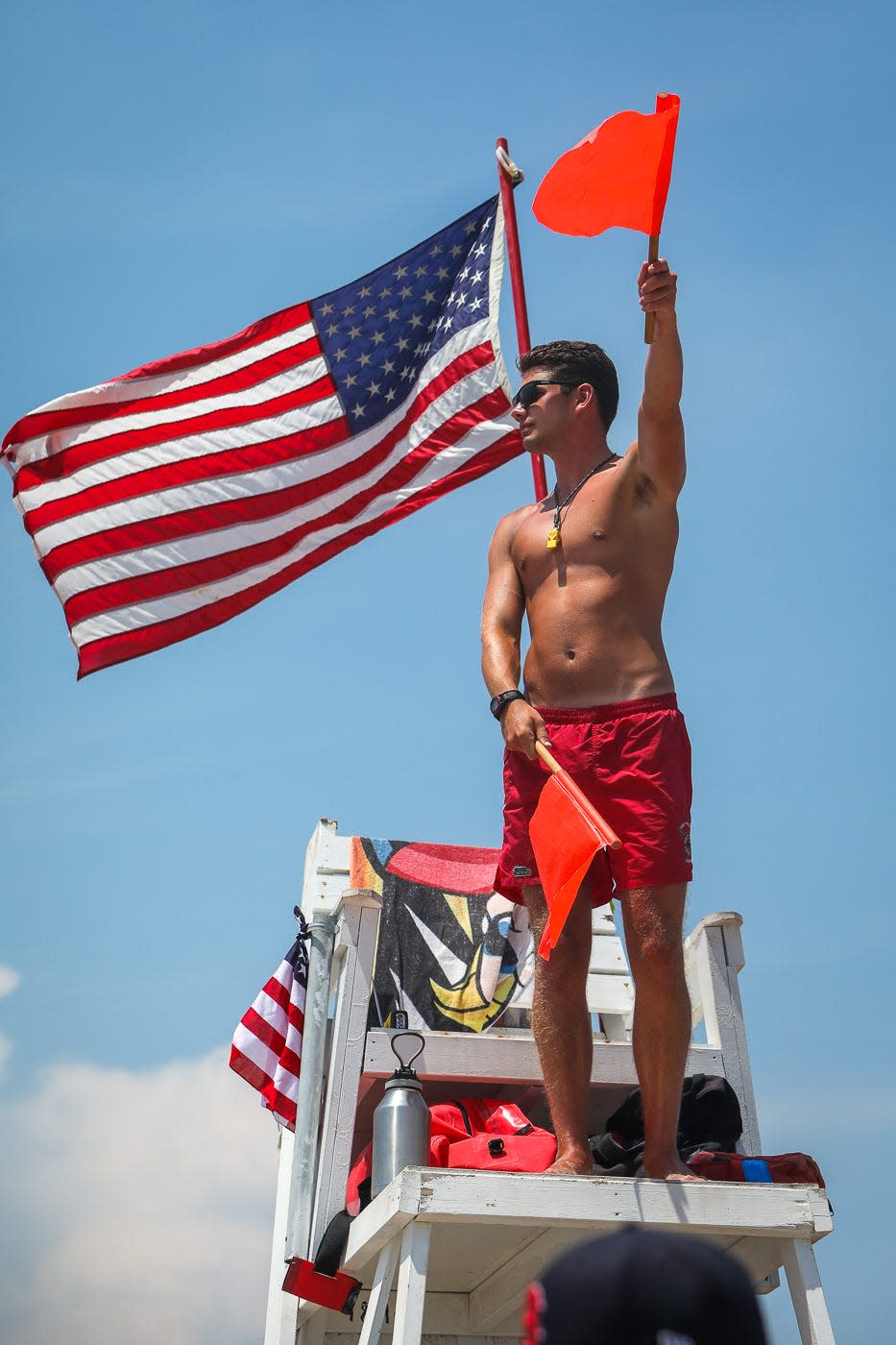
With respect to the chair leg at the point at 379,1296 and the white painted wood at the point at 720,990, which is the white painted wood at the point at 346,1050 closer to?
the chair leg at the point at 379,1296

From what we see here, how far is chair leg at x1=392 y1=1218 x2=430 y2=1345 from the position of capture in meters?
3.41

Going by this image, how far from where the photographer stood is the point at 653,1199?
11.8ft

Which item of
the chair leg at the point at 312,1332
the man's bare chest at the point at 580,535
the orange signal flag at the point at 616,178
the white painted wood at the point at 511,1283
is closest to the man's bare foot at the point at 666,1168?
the white painted wood at the point at 511,1283

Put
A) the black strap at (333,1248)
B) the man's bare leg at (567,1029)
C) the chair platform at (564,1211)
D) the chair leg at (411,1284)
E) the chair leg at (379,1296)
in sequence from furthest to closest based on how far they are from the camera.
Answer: the black strap at (333,1248), the man's bare leg at (567,1029), the chair leg at (379,1296), the chair platform at (564,1211), the chair leg at (411,1284)

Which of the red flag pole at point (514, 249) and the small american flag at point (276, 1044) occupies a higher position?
the red flag pole at point (514, 249)

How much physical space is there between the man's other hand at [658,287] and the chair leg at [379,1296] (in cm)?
285

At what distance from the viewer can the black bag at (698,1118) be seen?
4410 mm

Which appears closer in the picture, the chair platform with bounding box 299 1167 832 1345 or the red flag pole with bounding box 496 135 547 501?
the chair platform with bounding box 299 1167 832 1345

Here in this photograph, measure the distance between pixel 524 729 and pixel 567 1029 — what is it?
36.5 inches

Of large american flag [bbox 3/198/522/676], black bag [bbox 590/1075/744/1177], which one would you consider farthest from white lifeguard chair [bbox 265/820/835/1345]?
large american flag [bbox 3/198/522/676]

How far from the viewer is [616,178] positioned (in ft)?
13.9

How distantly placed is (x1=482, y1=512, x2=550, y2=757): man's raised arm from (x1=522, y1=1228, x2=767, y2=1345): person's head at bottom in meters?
2.98

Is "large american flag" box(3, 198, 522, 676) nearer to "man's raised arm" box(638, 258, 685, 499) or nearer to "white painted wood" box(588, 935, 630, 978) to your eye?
"white painted wood" box(588, 935, 630, 978)

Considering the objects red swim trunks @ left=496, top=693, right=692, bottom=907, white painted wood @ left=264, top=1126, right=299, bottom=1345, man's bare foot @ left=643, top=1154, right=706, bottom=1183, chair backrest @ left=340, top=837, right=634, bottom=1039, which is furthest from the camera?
chair backrest @ left=340, top=837, right=634, bottom=1039
